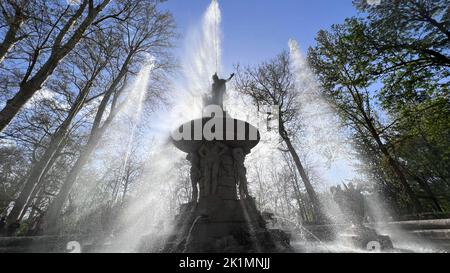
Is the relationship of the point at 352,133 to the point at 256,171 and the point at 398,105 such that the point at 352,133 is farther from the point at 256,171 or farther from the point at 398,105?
the point at 256,171

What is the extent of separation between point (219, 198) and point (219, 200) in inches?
2.3

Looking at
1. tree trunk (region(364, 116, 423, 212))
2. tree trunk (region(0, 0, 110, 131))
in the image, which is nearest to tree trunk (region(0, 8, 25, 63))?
tree trunk (region(0, 0, 110, 131))

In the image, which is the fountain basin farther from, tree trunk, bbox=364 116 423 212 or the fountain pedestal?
tree trunk, bbox=364 116 423 212

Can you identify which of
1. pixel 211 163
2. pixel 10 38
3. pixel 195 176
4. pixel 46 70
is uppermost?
pixel 10 38

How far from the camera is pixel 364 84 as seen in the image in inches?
324

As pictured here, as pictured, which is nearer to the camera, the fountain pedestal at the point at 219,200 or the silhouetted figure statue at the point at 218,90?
the fountain pedestal at the point at 219,200

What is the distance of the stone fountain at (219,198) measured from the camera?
4.82 metres

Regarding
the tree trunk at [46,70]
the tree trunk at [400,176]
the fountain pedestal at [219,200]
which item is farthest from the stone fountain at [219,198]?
the tree trunk at [400,176]

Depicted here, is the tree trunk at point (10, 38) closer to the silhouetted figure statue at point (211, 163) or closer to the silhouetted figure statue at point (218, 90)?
the silhouetted figure statue at point (218, 90)

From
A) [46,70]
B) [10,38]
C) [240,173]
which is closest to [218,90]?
[240,173]

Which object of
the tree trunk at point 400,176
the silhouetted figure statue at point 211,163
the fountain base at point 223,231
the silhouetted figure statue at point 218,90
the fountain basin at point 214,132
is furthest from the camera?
the tree trunk at point 400,176

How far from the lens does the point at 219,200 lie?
19.0ft

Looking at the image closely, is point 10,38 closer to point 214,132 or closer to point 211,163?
point 214,132

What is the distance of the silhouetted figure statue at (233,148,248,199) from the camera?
20.7 ft
